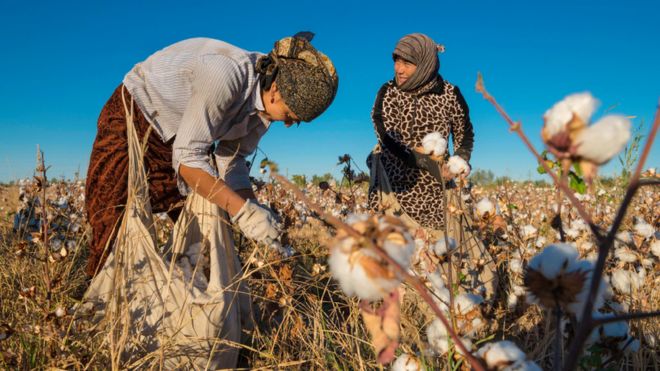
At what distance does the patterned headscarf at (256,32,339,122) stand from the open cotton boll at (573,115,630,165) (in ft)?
5.32

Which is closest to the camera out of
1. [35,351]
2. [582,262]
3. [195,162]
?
[582,262]

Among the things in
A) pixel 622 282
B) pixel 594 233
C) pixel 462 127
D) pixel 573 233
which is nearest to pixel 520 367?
pixel 594 233

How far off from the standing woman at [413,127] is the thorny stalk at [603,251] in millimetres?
2859

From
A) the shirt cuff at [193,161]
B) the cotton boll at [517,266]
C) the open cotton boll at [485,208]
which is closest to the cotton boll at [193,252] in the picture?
the shirt cuff at [193,161]

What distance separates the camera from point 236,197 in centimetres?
210

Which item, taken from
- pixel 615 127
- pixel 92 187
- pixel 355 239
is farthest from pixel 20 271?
pixel 615 127

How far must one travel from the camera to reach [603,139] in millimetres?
604

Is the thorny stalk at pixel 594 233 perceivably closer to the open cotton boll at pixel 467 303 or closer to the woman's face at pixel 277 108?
the open cotton boll at pixel 467 303

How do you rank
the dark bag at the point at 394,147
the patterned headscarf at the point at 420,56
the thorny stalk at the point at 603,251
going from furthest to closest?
1. the patterned headscarf at the point at 420,56
2. the dark bag at the point at 394,147
3. the thorny stalk at the point at 603,251

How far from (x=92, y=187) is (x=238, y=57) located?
0.91 m

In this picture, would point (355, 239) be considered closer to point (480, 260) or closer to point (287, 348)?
point (480, 260)

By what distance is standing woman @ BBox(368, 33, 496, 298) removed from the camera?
142 inches

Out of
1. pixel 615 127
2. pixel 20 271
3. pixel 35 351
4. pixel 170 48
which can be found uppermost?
pixel 170 48

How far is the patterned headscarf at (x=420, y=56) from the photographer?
3.60m
